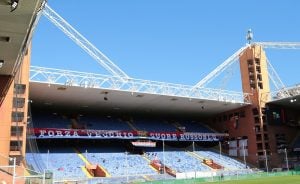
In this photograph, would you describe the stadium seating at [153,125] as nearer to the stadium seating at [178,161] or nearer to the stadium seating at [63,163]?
the stadium seating at [178,161]

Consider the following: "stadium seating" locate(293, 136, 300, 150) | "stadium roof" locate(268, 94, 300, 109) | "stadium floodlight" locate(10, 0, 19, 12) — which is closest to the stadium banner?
"stadium roof" locate(268, 94, 300, 109)

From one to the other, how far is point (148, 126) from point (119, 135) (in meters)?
9.06

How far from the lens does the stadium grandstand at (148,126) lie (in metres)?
45.0

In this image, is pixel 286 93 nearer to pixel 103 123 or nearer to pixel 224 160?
pixel 224 160

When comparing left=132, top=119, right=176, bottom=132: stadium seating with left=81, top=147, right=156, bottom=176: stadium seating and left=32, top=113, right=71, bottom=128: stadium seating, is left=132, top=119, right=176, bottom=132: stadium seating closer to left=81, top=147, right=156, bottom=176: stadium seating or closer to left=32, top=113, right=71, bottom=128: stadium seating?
left=81, top=147, right=156, bottom=176: stadium seating

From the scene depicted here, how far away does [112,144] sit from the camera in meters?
60.2

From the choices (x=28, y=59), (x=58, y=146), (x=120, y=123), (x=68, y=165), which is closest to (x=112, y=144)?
(x=120, y=123)

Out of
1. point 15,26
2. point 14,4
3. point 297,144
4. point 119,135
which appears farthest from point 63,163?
point 297,144

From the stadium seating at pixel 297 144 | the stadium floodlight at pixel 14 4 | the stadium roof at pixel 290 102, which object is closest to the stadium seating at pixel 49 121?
the stadium roof at pixel 290 102

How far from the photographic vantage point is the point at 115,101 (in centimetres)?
5628

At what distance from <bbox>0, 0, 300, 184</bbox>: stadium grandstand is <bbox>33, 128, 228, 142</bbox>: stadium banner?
0.43ft

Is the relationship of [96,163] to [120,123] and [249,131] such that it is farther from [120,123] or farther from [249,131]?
[249,131]

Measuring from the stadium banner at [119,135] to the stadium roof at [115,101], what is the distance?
4098 mm

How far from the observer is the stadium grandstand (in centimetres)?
4500
